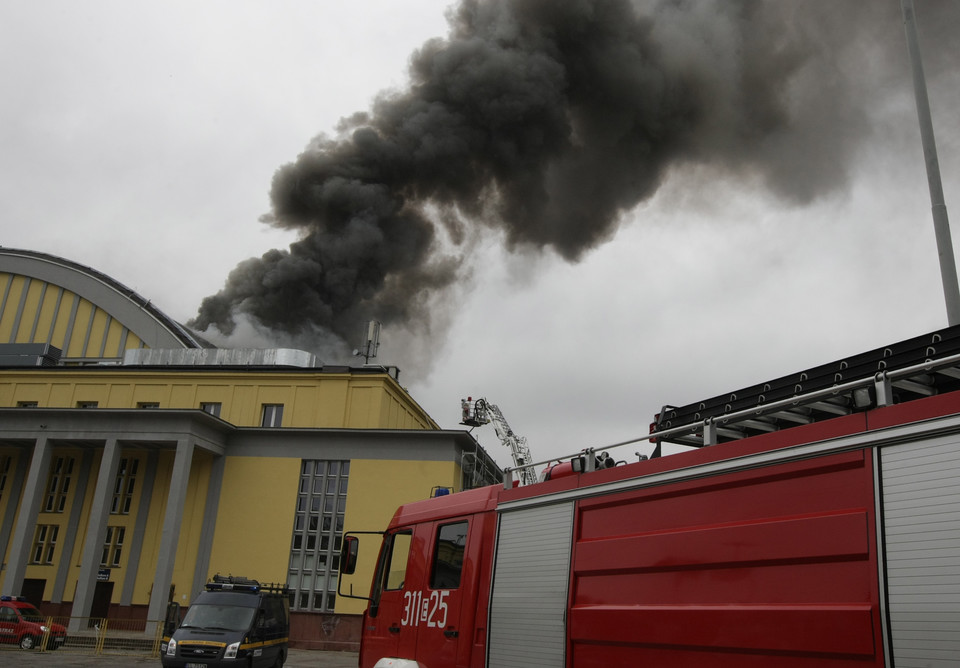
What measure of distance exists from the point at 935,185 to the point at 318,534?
999 inches

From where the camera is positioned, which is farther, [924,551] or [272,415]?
[272,415]

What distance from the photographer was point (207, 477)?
3052 centimetres

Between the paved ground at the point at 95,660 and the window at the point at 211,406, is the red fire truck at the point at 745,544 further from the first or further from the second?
the window at the point at 211,406

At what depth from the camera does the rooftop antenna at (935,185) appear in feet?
23.7

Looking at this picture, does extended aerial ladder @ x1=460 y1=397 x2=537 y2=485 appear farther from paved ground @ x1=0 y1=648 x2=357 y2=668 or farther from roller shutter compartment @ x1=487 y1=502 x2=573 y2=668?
roller shutter compartment @ x1=487 y1=502 x2=573 y2=668

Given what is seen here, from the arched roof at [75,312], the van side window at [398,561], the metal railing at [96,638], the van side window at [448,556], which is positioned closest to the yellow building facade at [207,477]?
the metal railing at [96,638]

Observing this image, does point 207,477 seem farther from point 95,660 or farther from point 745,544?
point 745,544

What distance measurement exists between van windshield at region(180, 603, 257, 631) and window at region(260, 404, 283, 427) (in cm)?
1751

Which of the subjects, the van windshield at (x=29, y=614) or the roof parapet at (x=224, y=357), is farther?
the roof parapet at (x=224, y=357)

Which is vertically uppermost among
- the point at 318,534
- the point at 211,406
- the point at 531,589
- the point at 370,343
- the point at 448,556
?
the point at 370,343

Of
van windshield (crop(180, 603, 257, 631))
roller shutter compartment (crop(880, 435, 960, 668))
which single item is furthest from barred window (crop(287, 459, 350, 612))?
roller shutter compartment (crop(880, 435, 960, 668))

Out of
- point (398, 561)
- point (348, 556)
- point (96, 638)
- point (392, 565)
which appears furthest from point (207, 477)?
point (398, 561)

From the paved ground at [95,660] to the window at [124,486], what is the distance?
9.47 m

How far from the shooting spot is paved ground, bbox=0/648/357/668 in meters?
17.8
